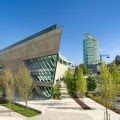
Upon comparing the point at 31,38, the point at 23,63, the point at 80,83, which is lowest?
the point at 80,83

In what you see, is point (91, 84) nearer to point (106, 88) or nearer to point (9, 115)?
point (9, 115)

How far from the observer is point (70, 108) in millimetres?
41312

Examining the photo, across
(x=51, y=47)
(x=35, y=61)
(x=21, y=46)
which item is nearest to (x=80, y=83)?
(x=51, y=47)

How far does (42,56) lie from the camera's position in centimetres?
5634

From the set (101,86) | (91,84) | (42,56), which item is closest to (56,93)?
(42,56)

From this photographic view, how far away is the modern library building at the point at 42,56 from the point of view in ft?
173

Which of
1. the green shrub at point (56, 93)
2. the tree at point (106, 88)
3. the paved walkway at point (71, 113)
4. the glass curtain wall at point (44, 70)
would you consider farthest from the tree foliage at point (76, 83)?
the tree at point (106, 88)

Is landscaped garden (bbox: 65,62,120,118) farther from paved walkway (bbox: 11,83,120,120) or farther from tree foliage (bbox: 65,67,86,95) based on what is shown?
paved walkway (bbox: 11,83,120,120)

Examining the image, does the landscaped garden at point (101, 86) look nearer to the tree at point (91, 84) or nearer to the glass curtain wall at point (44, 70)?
the tree at point (91, 84)

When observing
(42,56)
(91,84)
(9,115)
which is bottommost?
(9,115)

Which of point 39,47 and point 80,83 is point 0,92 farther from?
point 80,83

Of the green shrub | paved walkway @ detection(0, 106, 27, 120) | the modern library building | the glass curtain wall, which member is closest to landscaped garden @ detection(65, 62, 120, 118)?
the green shrub

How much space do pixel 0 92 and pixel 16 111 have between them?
24700 millimetres

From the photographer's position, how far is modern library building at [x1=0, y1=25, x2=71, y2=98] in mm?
52625
